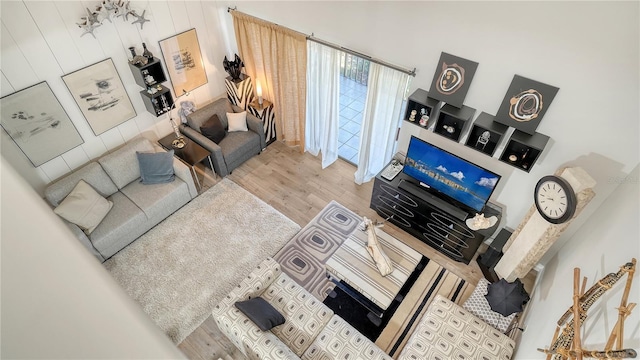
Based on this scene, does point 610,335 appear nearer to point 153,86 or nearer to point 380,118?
point 380,118

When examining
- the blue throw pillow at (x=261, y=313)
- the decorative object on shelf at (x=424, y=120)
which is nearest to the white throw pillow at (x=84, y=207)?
the blue throw pillow at (x=261, y=313)

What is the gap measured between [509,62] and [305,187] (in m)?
2.86

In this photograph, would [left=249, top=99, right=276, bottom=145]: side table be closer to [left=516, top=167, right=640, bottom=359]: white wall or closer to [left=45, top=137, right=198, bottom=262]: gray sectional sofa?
[left=45, top=137, right=198, bottom=262]: gray sectional sofa

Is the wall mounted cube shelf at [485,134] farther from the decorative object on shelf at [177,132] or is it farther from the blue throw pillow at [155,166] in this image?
the decorative object on shelf at [177,132]

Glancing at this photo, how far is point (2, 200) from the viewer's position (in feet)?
1.58

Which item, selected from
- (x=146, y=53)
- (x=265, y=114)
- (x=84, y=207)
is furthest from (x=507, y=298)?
(x=146, y=53)

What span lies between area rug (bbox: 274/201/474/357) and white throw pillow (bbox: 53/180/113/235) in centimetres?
200

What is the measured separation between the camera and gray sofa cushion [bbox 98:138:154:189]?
163 inches

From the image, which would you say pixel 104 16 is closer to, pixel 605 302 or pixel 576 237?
pixel 605 302

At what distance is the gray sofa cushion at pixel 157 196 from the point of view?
415 cm

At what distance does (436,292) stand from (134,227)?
11.4 ft

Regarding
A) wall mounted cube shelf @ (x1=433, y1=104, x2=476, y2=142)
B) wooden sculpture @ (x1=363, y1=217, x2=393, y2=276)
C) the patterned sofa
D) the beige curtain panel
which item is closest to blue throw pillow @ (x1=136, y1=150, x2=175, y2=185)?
the beige curtain panel

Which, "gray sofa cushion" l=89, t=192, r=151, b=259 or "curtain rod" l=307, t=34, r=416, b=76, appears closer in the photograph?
"curtain rod" l=307, t=34, r=416, b=76

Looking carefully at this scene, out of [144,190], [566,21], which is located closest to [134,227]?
[144,190]
